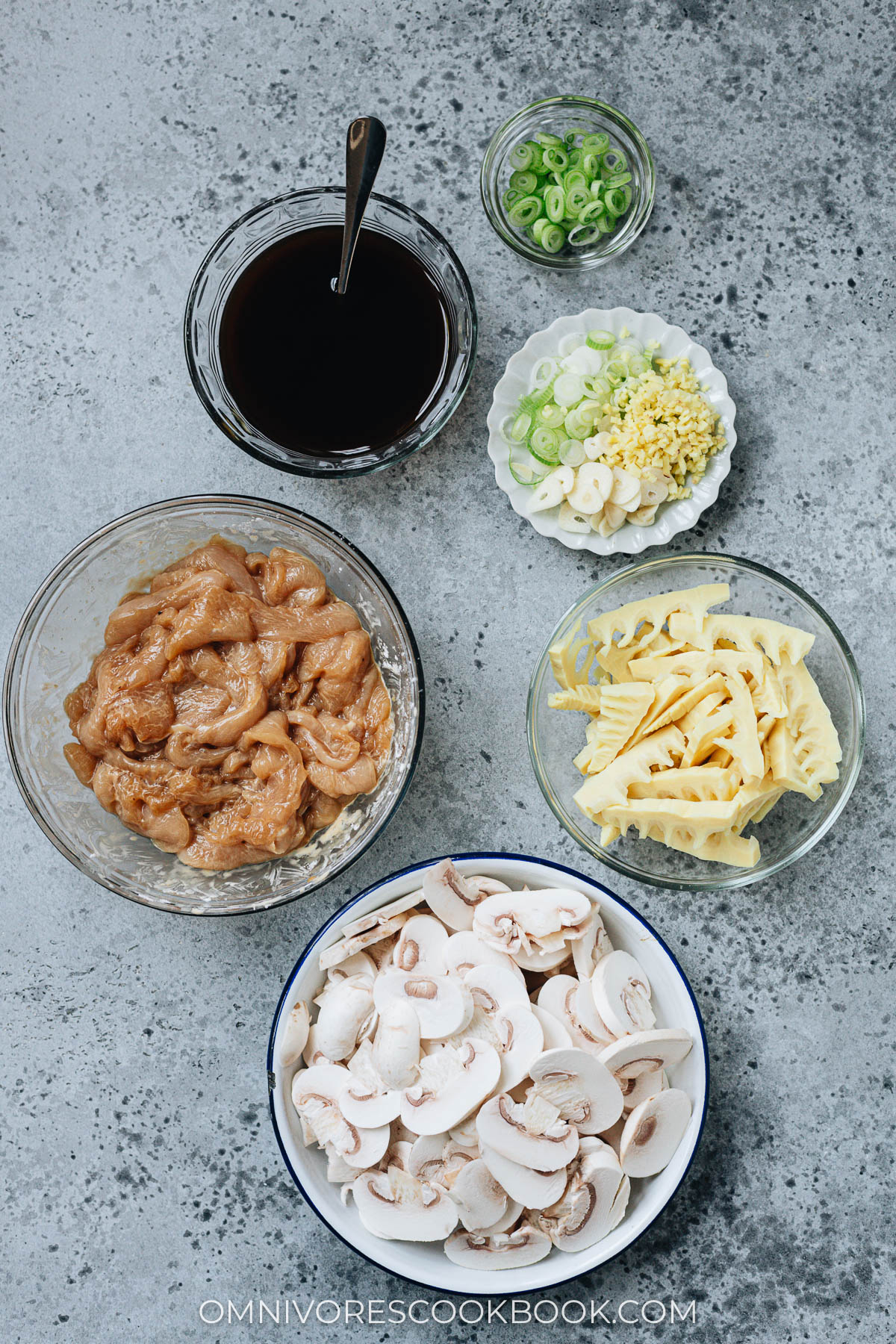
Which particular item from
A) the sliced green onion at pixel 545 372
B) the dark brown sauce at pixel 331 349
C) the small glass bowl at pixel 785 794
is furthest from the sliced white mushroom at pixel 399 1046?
the sliced green onion at pixel 545 372

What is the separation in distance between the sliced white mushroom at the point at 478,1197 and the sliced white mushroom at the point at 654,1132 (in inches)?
8.0

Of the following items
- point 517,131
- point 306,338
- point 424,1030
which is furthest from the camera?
point 517,131

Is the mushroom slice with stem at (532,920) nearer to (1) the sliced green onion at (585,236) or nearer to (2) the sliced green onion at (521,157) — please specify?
(1) the sliced green onion at (585,236)

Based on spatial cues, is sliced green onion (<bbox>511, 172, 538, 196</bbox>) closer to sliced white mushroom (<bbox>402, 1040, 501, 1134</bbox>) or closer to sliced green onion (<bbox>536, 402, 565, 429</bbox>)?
sliced green onion (<bbox>536, 402, 565, 429</bbox>)

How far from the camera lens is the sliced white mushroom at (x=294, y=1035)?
1477 mm

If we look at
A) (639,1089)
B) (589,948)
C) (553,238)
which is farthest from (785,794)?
(553,238)

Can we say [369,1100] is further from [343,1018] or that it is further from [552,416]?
[552,416]

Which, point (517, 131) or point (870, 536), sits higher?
point (517, 131)

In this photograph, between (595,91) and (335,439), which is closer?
(335,439)

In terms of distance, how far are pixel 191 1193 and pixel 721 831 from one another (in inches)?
45.5

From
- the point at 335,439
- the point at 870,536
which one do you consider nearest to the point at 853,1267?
the point at 870,536

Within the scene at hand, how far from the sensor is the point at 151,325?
1741 mm

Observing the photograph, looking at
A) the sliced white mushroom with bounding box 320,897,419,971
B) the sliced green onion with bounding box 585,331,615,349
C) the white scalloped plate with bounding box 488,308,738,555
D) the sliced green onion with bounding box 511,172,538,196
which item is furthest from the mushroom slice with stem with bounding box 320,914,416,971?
the sliced green onion with bounding box 511,172,538,196

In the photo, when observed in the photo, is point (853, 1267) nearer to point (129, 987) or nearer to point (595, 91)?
point (129, 987)
